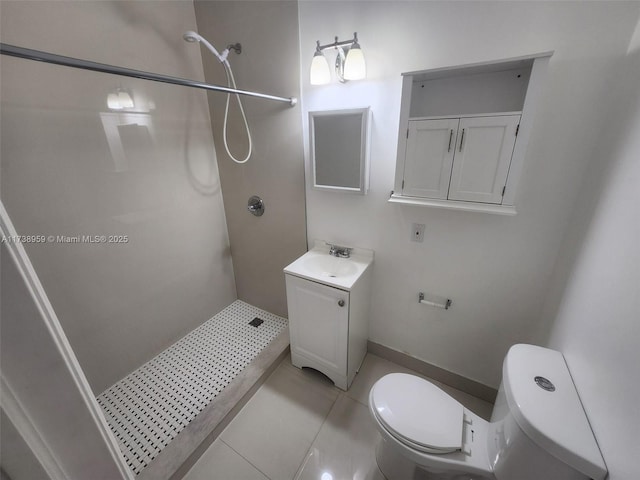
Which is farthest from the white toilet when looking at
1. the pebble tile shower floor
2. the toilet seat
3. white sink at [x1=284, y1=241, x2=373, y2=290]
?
the pebble tile shower floor

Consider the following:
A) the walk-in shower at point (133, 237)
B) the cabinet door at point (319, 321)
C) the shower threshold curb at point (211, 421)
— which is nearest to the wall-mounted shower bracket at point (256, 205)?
the walk-in shower at point (133, 237)

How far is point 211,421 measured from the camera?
138 centimetres

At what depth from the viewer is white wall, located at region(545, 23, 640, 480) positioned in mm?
630

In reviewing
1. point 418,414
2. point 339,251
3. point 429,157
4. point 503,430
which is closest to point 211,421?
point 418,414

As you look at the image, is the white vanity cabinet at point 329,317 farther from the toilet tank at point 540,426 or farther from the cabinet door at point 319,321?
the toilet tank at point 540,426

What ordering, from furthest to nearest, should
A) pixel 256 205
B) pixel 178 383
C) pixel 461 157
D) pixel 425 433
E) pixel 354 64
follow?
pixel 256 205 → pixel 178 383 → pixel 354 64 → pixel 461 157 → pixel 425 433

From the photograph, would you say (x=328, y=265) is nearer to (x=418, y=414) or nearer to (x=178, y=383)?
(x=418, y=414)

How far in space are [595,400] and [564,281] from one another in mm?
507

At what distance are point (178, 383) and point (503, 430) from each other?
1771 mm

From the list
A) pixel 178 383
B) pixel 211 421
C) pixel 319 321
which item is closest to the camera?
pixel 211 421

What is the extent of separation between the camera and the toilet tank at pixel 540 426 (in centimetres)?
68

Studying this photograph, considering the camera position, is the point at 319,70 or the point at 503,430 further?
the point at 319,70

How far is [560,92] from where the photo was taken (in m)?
0.99

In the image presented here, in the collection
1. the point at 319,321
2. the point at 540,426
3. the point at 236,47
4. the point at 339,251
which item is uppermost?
the point at 236,47
